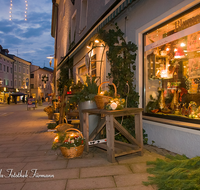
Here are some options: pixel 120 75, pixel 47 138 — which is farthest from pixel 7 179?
pixel 120 75

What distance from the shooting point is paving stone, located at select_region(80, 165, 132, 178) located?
2984mm

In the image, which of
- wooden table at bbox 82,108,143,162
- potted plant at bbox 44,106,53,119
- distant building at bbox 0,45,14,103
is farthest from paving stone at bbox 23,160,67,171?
distant building at bbox 0,45,14,103

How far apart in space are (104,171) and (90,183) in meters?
0.46

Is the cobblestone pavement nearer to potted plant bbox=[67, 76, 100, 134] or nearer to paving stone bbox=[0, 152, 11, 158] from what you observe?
paving stone bbox=[0, 152, 11, 158]

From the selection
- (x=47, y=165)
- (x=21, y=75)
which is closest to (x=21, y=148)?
(x=47, y=165)

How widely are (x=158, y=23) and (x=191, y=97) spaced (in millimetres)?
1759

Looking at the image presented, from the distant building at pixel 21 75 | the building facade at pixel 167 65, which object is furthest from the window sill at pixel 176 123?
the distant building at pixel 21 75

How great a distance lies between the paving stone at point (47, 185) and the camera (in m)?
2.56

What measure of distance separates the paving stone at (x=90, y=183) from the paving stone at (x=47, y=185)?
0.09 meters

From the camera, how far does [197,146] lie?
3.46 meters

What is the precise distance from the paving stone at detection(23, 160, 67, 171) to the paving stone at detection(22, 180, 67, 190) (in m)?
0.55

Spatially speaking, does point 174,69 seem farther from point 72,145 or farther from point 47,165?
point 47,165

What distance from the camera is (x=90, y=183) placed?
268 cm

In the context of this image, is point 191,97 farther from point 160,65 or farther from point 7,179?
point 7,179
